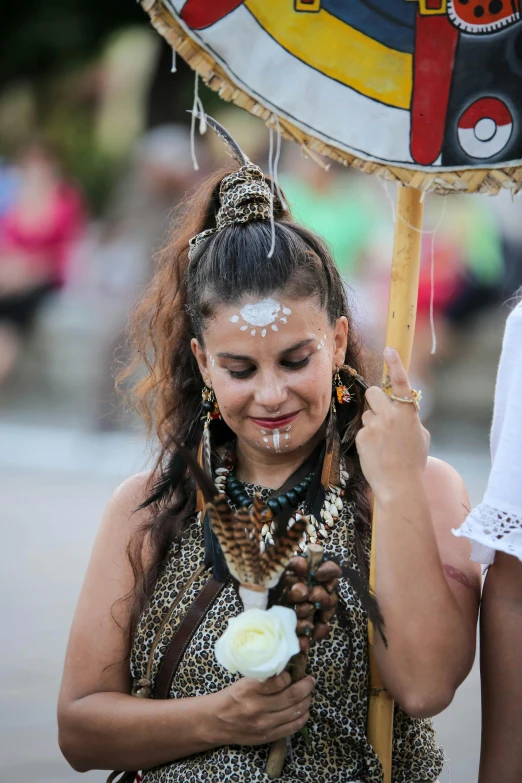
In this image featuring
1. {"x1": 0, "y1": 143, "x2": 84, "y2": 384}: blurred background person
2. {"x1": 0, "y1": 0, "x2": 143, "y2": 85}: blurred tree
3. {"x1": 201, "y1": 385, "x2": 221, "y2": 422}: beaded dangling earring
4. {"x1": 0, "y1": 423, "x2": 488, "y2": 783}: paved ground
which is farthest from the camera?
{"x1": 0, "y1": 0, "x2": 143, "y2": 85}: blurred tree

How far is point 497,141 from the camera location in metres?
1.96

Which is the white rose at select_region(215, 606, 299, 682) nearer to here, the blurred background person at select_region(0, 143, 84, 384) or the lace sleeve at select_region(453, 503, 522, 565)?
the lace sleeve at select_region(453, 503, 522, 565)

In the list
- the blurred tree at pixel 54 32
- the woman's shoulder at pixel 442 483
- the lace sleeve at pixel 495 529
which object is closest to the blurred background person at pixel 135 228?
the blurred tree at pixel 54 32

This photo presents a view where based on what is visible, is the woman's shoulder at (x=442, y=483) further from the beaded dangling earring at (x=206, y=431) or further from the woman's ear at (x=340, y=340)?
the beaded dangling earring at (x=206, y=431)

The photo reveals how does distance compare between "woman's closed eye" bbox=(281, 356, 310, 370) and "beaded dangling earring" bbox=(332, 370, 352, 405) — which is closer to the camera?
"woman's closed eye" bbox=(281, 356, 310, 370)

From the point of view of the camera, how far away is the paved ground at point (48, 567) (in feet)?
13.4

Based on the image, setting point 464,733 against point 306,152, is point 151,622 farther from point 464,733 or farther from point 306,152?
point 464,733

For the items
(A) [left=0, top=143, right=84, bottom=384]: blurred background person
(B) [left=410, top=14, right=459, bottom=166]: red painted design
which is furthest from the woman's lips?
(A) [left=0, top=143, right=84, bottom=384]: blurred background person

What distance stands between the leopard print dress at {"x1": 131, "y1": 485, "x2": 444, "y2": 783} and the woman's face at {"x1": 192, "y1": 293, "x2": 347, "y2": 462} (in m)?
0.27

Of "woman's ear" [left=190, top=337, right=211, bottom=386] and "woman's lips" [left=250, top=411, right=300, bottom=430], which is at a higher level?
"woman's ear" [left=190, top=337, right=211, bottom=386]

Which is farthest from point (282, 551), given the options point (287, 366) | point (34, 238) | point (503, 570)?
point (34, 238)

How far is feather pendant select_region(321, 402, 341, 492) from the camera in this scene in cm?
249

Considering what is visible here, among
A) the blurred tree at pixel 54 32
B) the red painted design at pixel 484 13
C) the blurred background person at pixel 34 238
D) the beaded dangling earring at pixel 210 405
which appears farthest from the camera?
the blurred tree at pixel 54 32

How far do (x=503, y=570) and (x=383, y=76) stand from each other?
0.98 meters
